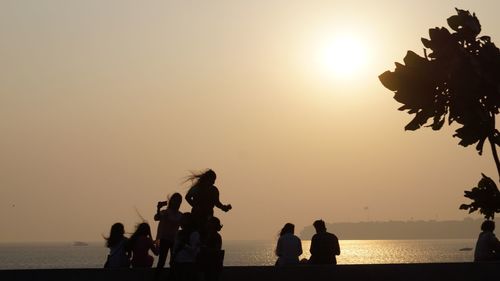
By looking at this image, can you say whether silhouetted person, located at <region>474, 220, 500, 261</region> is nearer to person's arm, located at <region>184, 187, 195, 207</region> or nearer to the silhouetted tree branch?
the silhouetted tree branch

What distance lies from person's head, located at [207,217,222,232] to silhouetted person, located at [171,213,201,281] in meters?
0.29

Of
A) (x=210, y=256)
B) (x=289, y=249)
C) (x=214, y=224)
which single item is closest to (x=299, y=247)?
(x=289, y=249)

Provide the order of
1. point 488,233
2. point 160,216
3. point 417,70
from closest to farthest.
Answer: point 417,70 < point 160,216 < point 488,233

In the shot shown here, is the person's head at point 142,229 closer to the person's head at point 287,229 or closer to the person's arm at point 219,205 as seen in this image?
the person's arm at point 219,205

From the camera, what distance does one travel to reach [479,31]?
1212cm

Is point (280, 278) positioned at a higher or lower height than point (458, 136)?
lower

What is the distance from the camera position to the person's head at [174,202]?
12.4 meters

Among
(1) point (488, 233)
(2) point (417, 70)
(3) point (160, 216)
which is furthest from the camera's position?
(1) point (488, 233)

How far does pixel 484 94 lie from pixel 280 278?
12.4 ft

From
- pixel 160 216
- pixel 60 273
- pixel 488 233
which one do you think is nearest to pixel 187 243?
pixel 160 216

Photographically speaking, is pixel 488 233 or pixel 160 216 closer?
pixel 160 216

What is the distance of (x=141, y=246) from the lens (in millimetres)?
13367

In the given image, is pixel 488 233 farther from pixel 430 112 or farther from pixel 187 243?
pixel 187 243

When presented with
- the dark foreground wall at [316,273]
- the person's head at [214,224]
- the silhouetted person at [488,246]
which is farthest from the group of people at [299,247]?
the person's head at [214,224]
